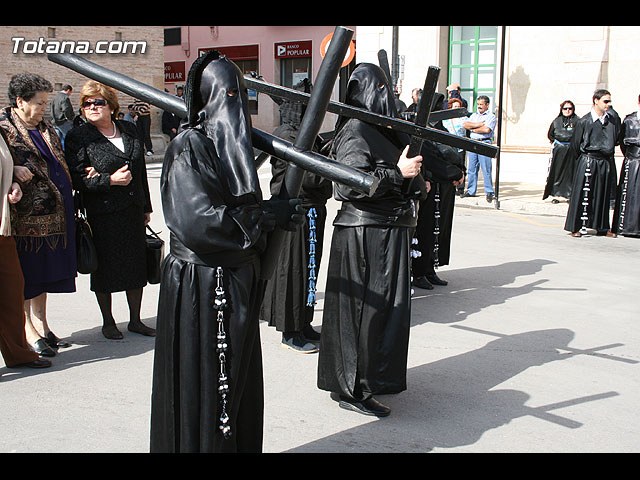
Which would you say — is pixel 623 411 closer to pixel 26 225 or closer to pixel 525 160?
pixel 26 225

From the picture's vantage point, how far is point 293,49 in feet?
102

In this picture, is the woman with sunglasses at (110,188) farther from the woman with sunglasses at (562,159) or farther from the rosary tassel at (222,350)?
the woman with sunglasses at (562,159)

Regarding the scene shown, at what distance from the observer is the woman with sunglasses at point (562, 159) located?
13.6 m

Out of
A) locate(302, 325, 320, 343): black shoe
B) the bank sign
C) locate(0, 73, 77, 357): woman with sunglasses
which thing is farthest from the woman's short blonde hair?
the bank sign

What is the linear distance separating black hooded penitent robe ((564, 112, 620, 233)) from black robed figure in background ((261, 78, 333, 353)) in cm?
604

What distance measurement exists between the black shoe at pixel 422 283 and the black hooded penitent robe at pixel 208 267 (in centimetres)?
454

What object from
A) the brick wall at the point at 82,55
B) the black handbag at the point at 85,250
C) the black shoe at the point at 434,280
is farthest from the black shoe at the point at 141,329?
the brick wall at the point at 82,55

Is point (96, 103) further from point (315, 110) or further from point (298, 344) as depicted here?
point (315, 110)

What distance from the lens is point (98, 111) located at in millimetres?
5441

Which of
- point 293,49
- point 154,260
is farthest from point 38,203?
point 293,49

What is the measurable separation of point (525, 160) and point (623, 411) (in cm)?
1273

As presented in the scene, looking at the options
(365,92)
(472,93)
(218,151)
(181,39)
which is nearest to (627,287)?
(365,92)

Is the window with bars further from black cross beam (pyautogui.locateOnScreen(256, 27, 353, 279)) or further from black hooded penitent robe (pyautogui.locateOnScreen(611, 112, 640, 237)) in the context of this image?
black cross beam (pyautogui.locateOnScreen(256, 27, 353, 279))

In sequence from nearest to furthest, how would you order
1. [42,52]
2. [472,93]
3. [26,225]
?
[26,225] → [472,93] → [42,52]
